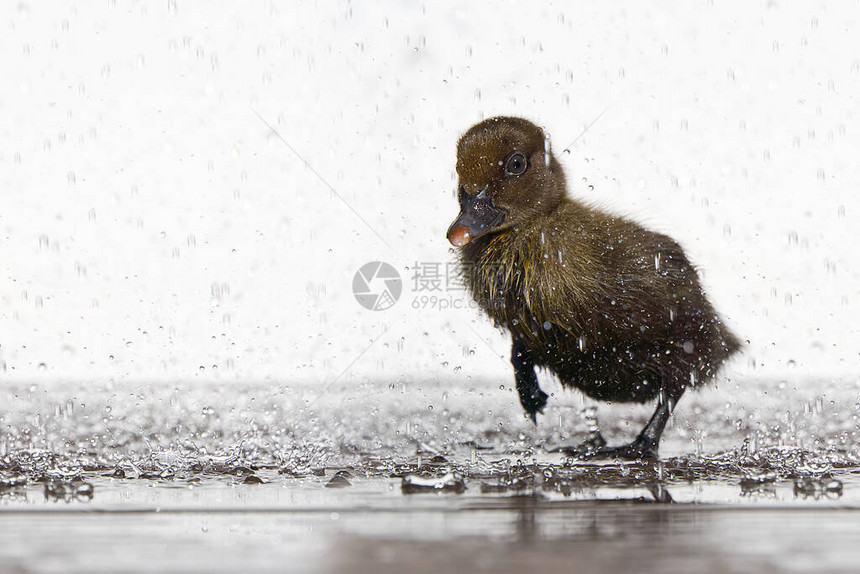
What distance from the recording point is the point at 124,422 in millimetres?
4336

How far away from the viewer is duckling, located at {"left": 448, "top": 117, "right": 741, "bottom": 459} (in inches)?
133

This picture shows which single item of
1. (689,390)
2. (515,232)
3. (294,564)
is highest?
(515,232)

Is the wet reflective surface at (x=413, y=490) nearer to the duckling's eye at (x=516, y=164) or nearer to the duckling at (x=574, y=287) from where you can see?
the duckling at (x=574, y=287)

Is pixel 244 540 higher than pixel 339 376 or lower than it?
lower

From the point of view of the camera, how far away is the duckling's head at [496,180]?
11.7ft

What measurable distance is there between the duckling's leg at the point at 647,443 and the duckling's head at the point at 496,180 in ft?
2.86

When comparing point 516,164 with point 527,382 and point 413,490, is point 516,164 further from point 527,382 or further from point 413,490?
point 413,490

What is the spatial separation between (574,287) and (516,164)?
581 mm

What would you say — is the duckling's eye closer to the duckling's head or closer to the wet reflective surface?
the duckling's head

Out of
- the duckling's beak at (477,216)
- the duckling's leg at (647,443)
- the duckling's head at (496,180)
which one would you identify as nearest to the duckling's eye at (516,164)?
the duckling's head at (496,180)

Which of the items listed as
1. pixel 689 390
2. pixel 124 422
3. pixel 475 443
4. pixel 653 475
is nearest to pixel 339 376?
pixel 124 422

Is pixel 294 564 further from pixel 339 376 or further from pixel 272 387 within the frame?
pixel 272 387

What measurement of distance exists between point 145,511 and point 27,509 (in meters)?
0.29

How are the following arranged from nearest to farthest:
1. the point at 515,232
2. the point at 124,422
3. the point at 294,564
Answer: the point at 294,564, the point at 515,232, the point at 124,422
